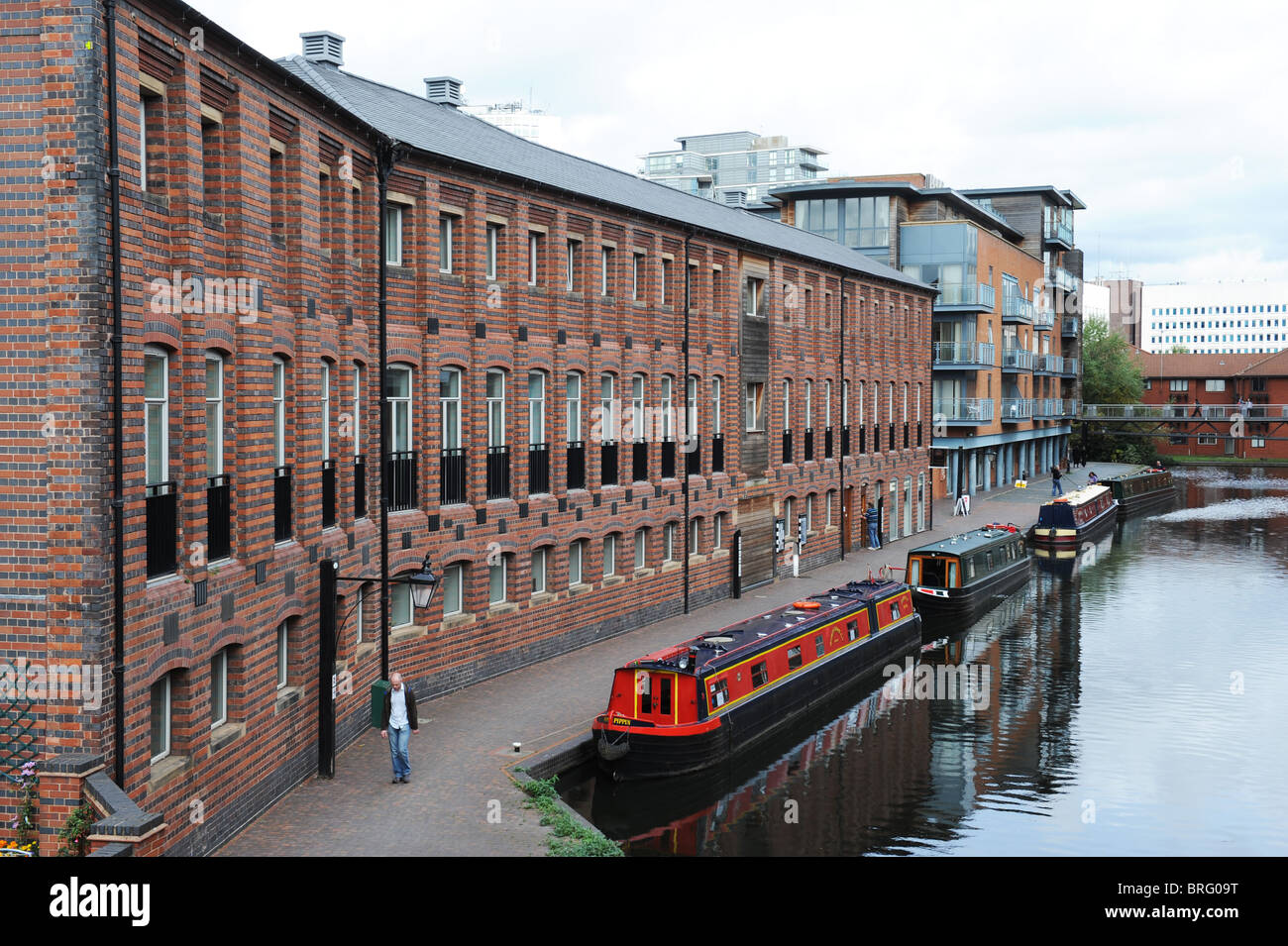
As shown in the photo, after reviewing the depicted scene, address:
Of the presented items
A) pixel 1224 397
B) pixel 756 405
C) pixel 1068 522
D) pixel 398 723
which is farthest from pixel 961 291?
pixel 1224 397

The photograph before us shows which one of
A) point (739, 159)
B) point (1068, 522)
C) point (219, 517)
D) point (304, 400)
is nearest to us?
point (219, 517)

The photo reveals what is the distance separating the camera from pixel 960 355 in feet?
195

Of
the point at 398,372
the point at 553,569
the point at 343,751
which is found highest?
the point at 398,372

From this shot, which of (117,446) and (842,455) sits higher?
(117,446)

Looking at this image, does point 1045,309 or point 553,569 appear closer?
point 553,569

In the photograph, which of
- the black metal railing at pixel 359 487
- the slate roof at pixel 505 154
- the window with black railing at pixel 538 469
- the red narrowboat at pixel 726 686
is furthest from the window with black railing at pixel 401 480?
the slate roof at pixel 505 154

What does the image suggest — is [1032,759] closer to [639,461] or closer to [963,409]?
[639,461]

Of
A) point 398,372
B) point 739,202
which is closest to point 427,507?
point 398,372

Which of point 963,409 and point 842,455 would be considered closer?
point 842,455

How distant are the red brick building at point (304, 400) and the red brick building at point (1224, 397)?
243 ft

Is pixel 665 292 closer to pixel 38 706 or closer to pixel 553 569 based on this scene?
pixel 553 569

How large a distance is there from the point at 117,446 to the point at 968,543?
29.4m

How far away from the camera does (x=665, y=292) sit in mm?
29078

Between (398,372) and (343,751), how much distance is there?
619cm
